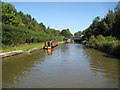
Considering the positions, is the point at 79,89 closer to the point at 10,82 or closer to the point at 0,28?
the point at 10,82

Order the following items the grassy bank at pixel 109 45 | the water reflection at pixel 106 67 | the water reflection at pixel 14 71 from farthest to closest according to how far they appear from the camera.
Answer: the grassy bank at pixel 109 45 < the water reflection at pixel 106 67 < the water reflection at pixel 14 71

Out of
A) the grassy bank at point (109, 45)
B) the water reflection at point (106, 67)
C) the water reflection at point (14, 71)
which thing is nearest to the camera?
the water reflection at point (14, 71)

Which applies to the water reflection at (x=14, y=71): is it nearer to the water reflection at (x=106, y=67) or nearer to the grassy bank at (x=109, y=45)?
the water reflection at (x=106, y=67)

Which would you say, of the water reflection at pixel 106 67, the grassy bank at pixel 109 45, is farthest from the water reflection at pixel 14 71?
the grassy bank at pixel 109 45

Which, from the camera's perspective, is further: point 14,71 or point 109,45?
point 109,45

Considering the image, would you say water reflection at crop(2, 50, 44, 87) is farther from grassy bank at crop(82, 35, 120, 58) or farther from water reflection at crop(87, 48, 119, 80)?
grassy bank at crop(82, 35, 120, 58)

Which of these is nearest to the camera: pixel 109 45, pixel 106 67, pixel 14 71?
pixel 14 71

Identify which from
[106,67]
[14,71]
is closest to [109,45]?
[106,67]

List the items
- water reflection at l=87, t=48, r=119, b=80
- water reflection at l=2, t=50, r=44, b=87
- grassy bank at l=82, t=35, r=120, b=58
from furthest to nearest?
grassy bank at l=82, t=35, r=120, b=58
water reflection at l=87, t=48, r=119, b=80
water reflection at l=2, t=50, r=44, b=87

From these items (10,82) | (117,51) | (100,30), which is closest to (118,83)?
(10,82)

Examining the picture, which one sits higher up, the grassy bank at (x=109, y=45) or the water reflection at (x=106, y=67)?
the grassy bank at (x=109, y=45)

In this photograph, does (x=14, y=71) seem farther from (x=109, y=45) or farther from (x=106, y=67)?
(x=109, y=45)

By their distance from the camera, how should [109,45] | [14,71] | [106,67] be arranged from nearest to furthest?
[14,71], [106,67], [109,45]

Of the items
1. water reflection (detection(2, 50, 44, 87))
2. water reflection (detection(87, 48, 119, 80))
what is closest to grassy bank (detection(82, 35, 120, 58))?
water reflection (detection(87, 48, 119, 80))
